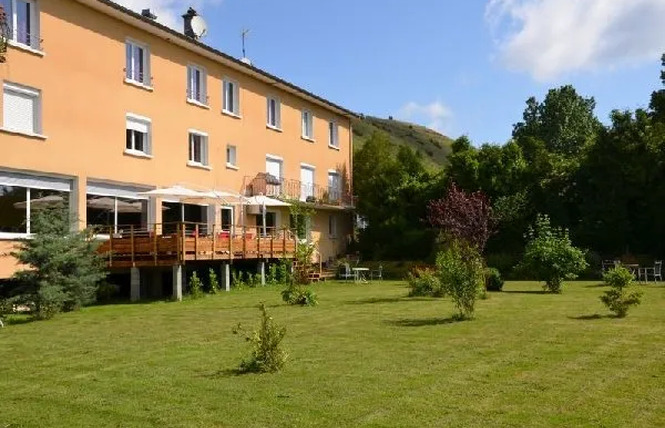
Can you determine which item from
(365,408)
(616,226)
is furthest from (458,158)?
(365,408)

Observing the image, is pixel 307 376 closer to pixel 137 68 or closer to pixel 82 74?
pixel 82 74

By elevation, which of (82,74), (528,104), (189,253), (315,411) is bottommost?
(315,411)

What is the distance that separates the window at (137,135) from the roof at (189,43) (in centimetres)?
332

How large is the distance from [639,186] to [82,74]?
933 inches

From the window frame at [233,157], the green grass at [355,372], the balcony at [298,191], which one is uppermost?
the window frame at [233,157]

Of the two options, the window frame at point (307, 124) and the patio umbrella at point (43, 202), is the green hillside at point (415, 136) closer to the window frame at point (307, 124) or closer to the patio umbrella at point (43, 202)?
the window frame at point (307, 124)

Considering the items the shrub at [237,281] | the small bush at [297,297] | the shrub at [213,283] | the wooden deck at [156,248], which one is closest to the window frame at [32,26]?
the wooden deck at [156,248]

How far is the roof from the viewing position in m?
24.2

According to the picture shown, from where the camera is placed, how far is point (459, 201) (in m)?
19.6

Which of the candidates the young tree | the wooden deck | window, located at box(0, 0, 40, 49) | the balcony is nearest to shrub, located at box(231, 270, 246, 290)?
the wooden deck

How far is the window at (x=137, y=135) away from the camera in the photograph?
25812 mm

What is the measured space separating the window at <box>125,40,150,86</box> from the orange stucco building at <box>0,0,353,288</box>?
47 mm

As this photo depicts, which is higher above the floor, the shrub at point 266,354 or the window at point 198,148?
the window at point 198,148

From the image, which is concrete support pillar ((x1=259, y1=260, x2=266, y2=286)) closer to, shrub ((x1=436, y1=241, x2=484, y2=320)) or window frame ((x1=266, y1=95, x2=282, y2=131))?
window frame ((x1=266, y1=95, x2=282, y2=131))
